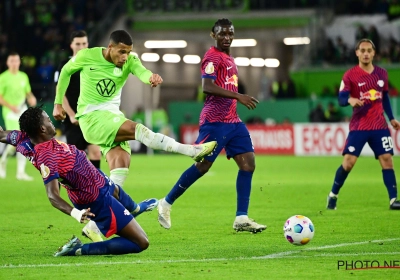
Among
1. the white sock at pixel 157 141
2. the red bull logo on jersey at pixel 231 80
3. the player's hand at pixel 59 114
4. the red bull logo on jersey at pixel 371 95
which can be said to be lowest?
the white sock at pixel 157 141

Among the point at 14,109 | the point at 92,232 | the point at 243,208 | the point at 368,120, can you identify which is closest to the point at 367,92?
the point at 368,120

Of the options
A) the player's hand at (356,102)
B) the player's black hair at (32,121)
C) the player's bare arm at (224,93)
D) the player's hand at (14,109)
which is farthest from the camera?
the player's hand at (14,109)

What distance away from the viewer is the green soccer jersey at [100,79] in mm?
9742

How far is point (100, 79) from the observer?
385 inches

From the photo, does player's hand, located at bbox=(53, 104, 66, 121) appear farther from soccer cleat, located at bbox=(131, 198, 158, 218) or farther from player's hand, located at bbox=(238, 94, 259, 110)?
player's hand, located at bbox=(238, 94, 259, 110)

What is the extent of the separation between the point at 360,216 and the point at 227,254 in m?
3.85

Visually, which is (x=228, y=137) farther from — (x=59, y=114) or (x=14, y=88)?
(x=14, y=88)

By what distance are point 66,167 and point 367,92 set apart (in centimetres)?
596

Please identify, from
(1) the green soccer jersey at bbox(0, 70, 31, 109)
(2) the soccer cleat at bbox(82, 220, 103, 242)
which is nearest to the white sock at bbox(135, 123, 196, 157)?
(2) the soccer cleat at bbox(82, 220, 103, 242)

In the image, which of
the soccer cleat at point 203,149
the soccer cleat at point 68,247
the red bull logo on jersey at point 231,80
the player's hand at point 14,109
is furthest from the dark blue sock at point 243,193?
the player's hand at point 14,109

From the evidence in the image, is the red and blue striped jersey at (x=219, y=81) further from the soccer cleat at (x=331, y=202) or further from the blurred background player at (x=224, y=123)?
the soccer cleat at (x=331, y=202)

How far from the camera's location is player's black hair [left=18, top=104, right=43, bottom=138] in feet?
25.2

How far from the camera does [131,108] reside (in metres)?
38.5

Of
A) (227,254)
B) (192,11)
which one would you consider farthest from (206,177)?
(192,11)
